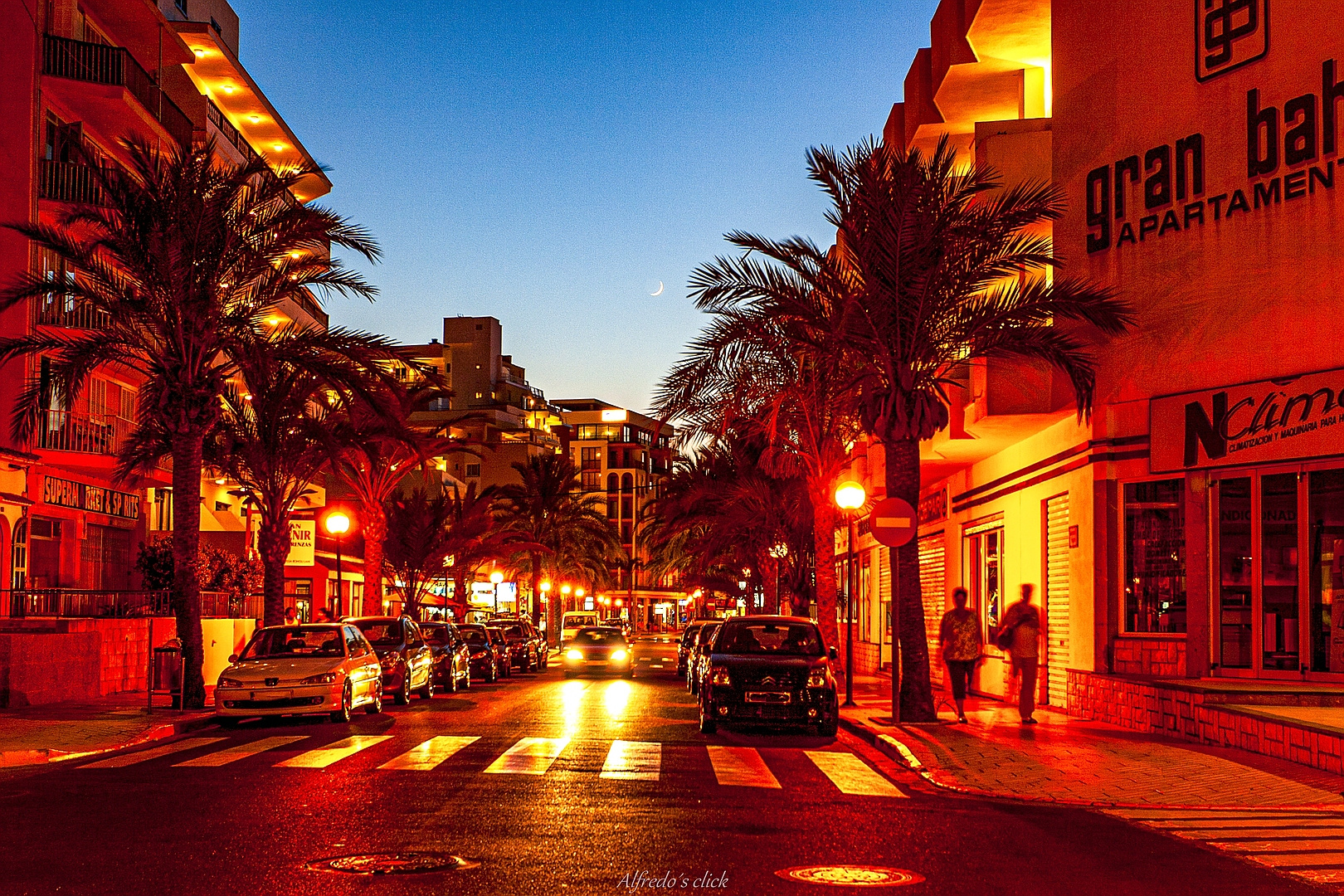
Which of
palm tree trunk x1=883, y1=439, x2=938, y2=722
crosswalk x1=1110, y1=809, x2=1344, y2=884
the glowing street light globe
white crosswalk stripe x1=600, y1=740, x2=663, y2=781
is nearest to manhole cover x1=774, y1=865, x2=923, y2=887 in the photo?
crosswalk x1=1110, y1=809, x2=1344, y2=884

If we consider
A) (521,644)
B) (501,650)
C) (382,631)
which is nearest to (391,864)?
(382,631)

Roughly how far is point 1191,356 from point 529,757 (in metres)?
10.9

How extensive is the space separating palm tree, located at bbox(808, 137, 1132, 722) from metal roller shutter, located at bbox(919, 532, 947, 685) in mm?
13340

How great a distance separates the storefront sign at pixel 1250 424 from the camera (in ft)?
62.7

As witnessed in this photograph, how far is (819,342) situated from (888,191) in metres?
2.79

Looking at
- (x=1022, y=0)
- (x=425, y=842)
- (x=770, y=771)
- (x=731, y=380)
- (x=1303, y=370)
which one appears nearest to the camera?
(x=425, y=842)

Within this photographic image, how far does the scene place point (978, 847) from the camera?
10391mm

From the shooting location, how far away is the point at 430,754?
55.4ft

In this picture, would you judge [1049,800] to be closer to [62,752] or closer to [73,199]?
[62,752]

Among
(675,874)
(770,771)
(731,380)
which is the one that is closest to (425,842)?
(675,874)

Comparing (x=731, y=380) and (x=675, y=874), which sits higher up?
(x=731, y=380)

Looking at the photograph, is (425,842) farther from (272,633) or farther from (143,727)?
(272,633)

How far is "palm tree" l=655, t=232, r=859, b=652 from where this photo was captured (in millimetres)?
22500

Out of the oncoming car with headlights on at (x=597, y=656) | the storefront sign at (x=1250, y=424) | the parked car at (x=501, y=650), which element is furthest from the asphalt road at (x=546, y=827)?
the oncoming car with headlights on at (x=597, y=656)
